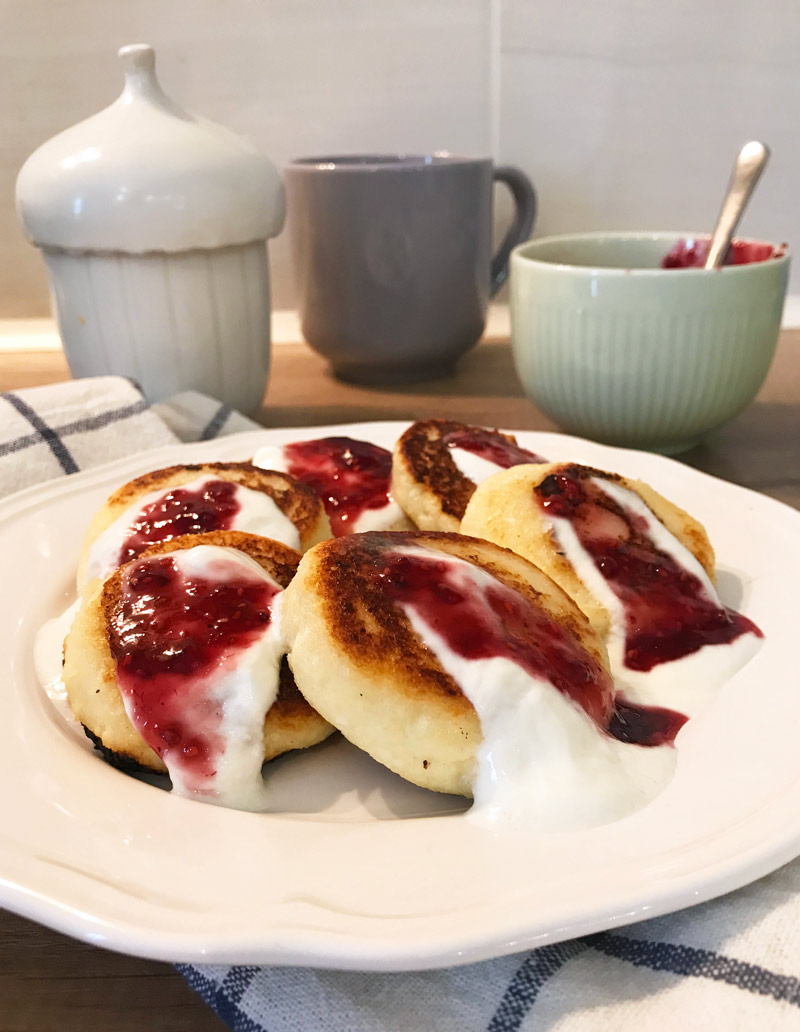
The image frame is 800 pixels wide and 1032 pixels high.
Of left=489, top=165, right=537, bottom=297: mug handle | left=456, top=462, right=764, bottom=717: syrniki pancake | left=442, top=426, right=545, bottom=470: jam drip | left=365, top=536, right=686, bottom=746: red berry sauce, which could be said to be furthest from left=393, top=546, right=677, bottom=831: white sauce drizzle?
left=489, top=165, right=537, bottom=297: mug handle

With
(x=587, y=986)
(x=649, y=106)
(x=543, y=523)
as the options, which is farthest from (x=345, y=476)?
(x=649, y=106)

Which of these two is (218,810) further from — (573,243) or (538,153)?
(538,153)

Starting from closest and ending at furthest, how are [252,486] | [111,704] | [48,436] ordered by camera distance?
[111,704]
[252,486]
[48,436]

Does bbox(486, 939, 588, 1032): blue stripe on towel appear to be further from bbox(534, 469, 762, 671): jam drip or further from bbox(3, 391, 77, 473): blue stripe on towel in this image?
bbox(3, 391, 77, 473): blue stripe on towel

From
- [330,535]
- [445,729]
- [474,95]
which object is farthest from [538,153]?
[445,729]

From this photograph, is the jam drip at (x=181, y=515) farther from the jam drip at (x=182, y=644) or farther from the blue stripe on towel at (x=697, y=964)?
the blue stripe on towel at (x=697, y=964)

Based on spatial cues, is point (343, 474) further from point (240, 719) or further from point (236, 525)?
point (240, 719)
